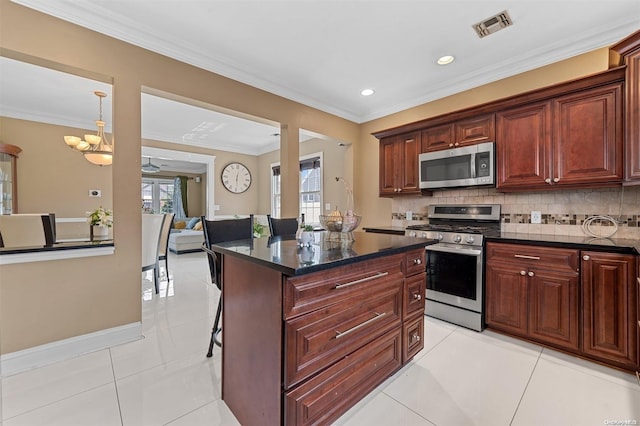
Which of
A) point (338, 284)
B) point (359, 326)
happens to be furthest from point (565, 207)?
point (338, 284)

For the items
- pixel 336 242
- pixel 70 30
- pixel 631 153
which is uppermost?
pixel 70 30

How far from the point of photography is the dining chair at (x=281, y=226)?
107 inches

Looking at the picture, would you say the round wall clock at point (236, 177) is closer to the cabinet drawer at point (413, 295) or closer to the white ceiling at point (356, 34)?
the white ceiling at point (356, 34)

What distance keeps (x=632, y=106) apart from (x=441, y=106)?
1.76 m

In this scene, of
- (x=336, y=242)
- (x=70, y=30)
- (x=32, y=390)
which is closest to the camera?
(x=32, y=390)

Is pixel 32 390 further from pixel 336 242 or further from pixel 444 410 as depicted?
pixel 444 410

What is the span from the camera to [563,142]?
227cm

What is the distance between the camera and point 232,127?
5.20 m

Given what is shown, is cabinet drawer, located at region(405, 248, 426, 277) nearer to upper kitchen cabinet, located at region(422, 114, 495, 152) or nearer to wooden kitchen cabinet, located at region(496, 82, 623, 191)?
wooden kitchen cabinet, located at region(496, 82, 623, 191)

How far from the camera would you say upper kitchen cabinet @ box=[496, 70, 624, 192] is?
204 centimetres

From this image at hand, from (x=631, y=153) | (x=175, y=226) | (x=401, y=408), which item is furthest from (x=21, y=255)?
(x=175, y=226)

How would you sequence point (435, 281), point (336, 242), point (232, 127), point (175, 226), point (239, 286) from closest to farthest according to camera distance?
point (239, 286) → point (336, 242) → point (435, 281) → point (232, 127) → point (175, 226)

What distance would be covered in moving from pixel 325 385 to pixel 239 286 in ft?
2.06

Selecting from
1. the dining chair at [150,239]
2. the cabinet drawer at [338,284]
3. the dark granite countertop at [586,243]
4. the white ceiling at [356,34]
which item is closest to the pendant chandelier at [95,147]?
the dining chair at [150,239]
